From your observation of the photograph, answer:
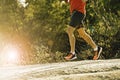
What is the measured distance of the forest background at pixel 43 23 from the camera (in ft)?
58.0

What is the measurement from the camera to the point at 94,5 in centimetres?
2147

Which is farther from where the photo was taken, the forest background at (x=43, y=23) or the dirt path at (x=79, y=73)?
the forest background at (x=43, y=23)

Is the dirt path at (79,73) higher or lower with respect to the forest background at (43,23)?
lower

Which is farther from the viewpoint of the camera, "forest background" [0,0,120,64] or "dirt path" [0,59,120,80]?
"forest background" [0,0,120,64]

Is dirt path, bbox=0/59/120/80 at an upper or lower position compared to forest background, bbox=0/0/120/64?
lower

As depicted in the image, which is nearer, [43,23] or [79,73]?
[79,73]

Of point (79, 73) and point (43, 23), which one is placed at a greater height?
point (43, 23)

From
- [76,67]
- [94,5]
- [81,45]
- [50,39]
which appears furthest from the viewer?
[50,39]

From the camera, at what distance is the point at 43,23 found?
35.5 metres

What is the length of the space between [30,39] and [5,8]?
4.57 metres

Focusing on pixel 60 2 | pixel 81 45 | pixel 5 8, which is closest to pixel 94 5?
pixel 81 45

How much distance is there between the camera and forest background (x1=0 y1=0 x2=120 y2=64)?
17672 mm

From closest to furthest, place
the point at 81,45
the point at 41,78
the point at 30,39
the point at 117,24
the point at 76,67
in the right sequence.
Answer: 1. the point at 41,78
2. the point at 76,67
3. the point at 117,24
4. the point at 81,45
5. the point at 30,39

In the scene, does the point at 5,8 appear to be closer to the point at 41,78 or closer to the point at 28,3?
the point at 28,3
